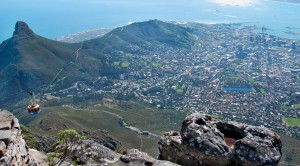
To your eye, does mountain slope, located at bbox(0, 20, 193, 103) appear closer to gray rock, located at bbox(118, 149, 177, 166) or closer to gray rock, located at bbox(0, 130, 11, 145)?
gray rock, located at bbox(118, 149, 177, 166)

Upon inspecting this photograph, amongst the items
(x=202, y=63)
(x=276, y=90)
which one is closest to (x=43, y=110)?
(x=276, y=90)

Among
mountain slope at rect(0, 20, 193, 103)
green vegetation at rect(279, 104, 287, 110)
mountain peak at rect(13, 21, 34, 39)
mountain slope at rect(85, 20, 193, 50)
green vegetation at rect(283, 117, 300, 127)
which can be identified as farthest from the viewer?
mountain slope at rect(85, 20, 193, 50)

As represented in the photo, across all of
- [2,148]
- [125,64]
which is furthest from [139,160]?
[125,64]

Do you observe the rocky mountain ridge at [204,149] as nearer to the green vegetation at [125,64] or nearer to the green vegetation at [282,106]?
the green vegetation at [282,106]

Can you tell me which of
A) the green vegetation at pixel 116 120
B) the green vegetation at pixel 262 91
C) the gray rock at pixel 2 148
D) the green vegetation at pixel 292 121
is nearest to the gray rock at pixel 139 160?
the gray rock at pixel 2 148

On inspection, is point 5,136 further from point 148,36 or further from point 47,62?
point 148,36

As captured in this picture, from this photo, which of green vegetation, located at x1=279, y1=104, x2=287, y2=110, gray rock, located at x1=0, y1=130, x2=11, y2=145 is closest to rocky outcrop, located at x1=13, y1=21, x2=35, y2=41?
green vegetation, located at x1=279, y1=104, x2=287, y2=110

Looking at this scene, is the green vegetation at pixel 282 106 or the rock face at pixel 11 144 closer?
the rock face at pixel 11 144
